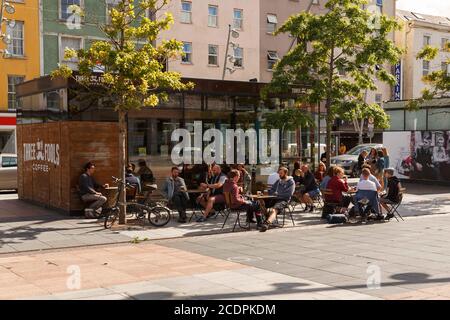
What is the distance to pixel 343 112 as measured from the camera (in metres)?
17.9

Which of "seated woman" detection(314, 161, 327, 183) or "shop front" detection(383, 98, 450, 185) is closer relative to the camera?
"seated woman" detection(314, 161, 327, 183)

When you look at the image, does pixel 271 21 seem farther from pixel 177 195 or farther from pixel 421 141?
pixel 177 195

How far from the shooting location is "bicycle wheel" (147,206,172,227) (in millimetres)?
13977

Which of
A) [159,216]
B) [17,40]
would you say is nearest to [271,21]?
[17,40]

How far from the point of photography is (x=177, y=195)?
14.7 m

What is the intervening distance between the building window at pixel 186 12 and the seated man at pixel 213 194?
27025mm

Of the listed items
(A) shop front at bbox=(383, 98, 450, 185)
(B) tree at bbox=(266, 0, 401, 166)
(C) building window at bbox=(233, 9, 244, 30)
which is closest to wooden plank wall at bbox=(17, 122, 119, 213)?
(B) tree at bbox=(266, 0, 401, 166)

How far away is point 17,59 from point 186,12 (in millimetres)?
11831

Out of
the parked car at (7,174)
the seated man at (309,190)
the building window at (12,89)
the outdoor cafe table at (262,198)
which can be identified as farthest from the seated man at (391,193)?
the building window at (12,89)

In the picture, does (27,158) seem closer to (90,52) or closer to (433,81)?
(90,52)

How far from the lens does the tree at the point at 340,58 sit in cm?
1769

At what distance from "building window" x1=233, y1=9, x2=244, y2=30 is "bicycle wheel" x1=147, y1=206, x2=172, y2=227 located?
31.2m

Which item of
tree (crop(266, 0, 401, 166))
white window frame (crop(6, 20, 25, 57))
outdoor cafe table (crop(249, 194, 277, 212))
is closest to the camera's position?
outdoor cafe table (crop(249, 194, 277, 212))

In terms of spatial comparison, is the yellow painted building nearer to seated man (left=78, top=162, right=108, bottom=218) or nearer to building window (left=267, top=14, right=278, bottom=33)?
building window (left=267, top=14, right=278, bottom=33)
